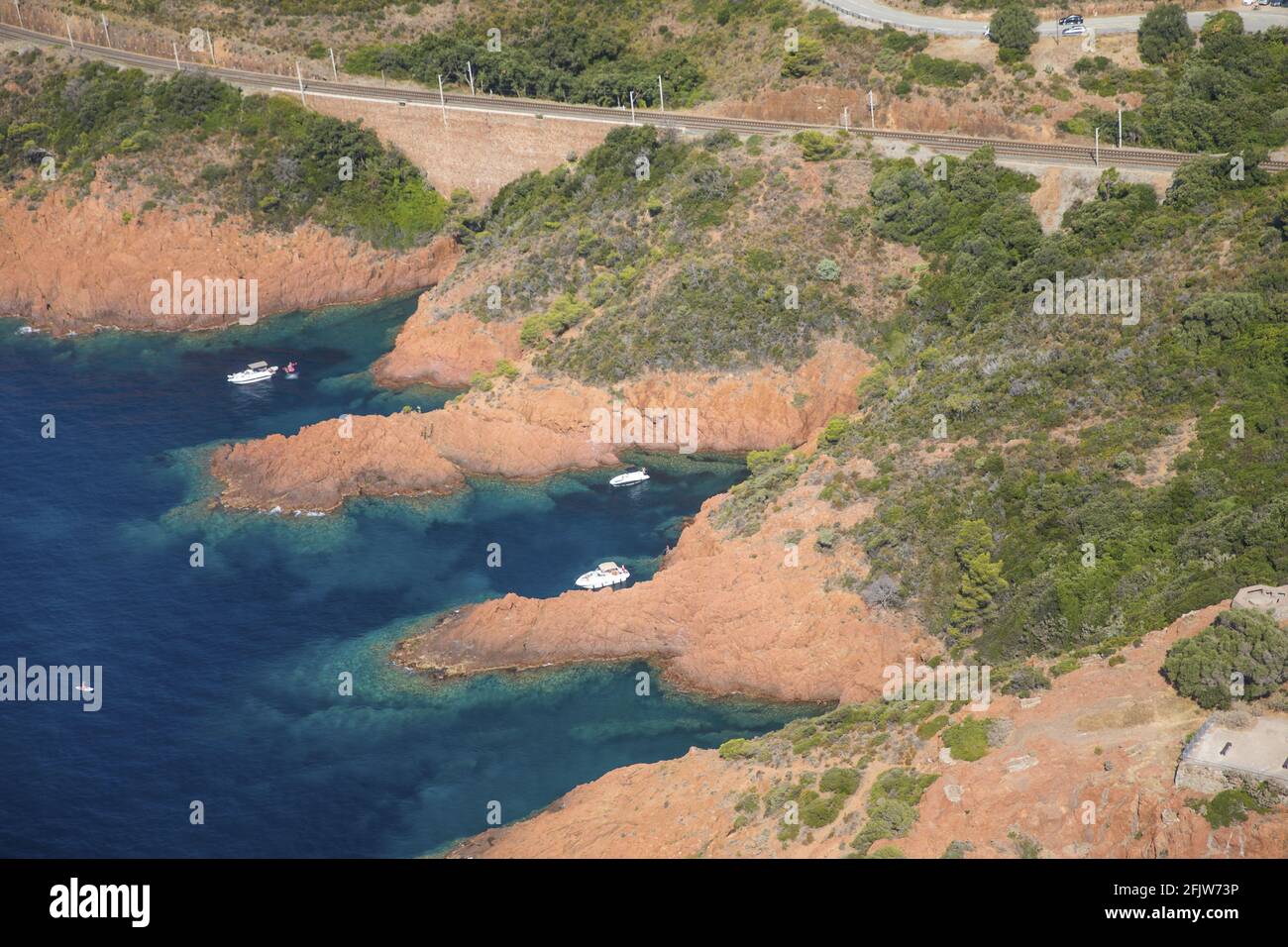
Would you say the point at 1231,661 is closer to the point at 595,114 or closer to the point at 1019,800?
the point at 1019,800

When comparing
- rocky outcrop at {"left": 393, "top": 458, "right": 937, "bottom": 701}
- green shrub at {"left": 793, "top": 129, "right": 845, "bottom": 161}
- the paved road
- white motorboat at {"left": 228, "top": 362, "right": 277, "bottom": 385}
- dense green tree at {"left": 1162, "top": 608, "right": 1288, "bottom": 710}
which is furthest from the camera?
white motorboat at {"left": 228, "top": 362, "right": 277, "bottom": 385}

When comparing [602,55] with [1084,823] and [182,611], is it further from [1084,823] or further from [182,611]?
[1084,823]

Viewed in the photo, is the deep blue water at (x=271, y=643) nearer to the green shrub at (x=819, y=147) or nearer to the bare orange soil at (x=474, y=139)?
the bare orange soil at (x=474, y=139)

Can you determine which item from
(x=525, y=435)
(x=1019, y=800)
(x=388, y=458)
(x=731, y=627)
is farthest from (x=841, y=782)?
(x=388, y=458)

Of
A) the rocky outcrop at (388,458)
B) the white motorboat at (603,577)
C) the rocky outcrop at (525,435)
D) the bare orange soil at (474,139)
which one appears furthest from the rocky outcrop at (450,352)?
the white motorboat at (603,577)

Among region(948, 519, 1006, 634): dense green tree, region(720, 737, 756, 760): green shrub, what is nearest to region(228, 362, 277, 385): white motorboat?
region(948, 519, 1006, 634): dense green tree

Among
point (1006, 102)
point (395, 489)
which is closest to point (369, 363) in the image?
point (395, 489)

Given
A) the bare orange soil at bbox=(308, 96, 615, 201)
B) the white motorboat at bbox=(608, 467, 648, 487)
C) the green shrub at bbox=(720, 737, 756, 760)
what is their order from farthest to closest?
the bare orange soil at bbox=(308, 96, 615, 201), the white motorboat at bbox=(608, 467, 648, 487), the green shrub at bbox=(720, 737, 756, 760)

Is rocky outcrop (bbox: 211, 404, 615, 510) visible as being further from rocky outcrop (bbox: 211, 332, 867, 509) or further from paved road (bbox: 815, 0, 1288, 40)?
paved road (bbox: 815, 0, 1288, 40)
